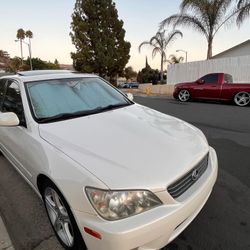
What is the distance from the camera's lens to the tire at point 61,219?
6.77ft

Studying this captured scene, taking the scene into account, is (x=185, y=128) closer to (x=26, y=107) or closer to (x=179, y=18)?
(x=26, y=107)

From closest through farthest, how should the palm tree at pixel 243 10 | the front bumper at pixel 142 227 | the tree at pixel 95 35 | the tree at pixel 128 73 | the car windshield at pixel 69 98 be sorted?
the front bumper at pixel 142 227 < the car windshield at pixel 69 98 < the palm tree at pixel 243 10 < the tree at pixel 95 35 < the tree at pixel 128 73

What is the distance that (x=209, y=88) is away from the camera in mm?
11680

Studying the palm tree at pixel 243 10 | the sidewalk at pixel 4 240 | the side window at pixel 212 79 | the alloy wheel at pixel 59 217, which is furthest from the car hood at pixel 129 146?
the palm tree at pixel 243 10

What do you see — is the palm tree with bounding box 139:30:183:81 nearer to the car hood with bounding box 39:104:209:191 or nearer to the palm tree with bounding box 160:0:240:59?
the palm tree with bounding box 160:0:240:59

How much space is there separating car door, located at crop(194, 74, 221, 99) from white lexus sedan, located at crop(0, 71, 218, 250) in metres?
9.01

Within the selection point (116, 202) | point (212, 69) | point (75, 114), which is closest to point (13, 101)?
point (75, 114)

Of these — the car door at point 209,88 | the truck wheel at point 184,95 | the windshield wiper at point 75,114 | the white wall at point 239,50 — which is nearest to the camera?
the windshield wiper at point 75,114

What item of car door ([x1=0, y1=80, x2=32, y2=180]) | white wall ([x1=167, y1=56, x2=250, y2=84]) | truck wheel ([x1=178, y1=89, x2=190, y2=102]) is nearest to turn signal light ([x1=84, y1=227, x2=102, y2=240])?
car door ([x1=0, y1=80, x2=32, y2=180])

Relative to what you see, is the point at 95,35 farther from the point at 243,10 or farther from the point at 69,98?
the point at 69,98

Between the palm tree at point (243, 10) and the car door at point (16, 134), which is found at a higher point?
the palm tree at point (243, 10)

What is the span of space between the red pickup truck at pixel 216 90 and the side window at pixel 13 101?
9.66 m

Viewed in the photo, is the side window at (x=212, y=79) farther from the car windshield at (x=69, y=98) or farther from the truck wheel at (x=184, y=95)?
the car windshield at (x=69, y=98)

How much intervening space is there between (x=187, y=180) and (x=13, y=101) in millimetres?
2395
